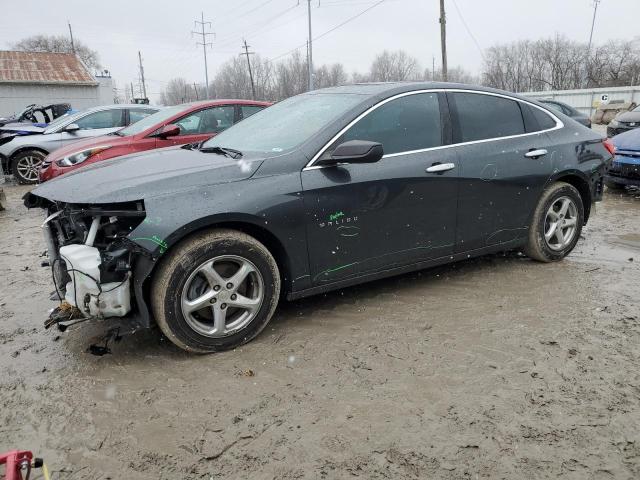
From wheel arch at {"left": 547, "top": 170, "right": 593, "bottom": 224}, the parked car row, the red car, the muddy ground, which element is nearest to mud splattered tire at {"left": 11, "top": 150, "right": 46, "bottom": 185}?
the parked car row

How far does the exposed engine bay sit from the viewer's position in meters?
2.85

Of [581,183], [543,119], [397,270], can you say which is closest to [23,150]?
[397,270]

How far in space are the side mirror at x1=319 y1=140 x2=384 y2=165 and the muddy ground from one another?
3.71ft

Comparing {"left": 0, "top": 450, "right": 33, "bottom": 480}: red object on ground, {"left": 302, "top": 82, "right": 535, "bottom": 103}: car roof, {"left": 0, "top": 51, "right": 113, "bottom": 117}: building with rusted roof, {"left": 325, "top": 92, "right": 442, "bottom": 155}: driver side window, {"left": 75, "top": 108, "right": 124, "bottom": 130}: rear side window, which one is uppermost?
{"left": 0, "top": 51, "right": 113, "bottom": 117}: building with rusted roof

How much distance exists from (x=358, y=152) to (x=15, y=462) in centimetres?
235

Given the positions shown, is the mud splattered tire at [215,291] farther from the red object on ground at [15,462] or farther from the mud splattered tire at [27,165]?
the mud splattered tire at [27,165]

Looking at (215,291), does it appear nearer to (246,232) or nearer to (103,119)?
(246,232)

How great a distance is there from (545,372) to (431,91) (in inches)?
87.0

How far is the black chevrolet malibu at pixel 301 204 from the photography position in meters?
2.94

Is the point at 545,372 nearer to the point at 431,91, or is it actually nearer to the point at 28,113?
the point at 431,91

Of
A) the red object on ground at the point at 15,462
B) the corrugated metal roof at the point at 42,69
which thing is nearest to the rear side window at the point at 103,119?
the red object on ground at the point at 15,462

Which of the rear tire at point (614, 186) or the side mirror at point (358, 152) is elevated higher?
the side mirror at point (358, 152)

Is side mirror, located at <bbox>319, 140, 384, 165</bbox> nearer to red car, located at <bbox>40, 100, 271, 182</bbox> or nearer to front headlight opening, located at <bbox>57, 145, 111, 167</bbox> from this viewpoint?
red car, located at <bbox>40, 100, 271, 182</bbox>

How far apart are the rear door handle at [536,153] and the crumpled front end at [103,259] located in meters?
3.14
